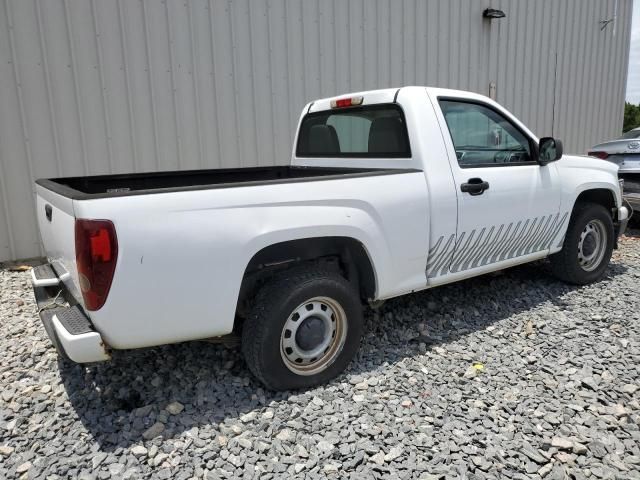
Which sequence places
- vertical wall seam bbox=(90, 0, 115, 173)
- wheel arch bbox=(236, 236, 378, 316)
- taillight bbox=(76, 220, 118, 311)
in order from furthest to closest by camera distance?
vertical wall seam bbox=(90, 0, 115, 173) < wheel arch bbox=(236, 236, 378, 316) < taillight bbox=(76, 220, 118, 311)

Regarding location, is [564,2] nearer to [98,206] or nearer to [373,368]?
[373,368]

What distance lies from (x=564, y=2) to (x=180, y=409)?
11.3 m

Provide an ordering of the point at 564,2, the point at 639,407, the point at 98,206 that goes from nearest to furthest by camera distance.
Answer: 1. the point at 98,206
2. the point at 639,407
3. the point at 564,2

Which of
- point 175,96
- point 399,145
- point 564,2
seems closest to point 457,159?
point 399,145

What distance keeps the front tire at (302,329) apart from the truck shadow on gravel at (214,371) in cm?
14

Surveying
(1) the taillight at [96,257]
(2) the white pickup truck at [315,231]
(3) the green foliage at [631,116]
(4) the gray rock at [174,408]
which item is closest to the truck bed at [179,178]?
(2) the white pickup truck at [315,231]

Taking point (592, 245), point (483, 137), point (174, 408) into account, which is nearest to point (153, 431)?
point (174, 408)

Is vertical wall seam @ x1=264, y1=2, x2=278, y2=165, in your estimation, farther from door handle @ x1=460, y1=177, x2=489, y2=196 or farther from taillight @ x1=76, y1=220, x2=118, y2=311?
taillight @ x1=76, y1=220, x2=118, y2=311

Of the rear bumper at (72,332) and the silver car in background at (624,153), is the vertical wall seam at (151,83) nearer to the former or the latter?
the rear bumper at (72,332)

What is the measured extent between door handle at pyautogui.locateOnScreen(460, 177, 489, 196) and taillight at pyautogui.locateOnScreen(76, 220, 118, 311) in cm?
235

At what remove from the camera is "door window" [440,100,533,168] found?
3.74m

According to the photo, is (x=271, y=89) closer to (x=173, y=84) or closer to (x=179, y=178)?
(x=173, y=84)

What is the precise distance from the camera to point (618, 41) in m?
11.8

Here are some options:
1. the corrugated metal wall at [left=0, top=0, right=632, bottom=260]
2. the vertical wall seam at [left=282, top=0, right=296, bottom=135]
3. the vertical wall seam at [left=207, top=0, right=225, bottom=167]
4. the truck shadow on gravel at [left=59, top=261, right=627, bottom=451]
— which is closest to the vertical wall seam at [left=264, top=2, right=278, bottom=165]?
the corrugated metal wall at [left=0, top=0, right=632, bottom=260]
